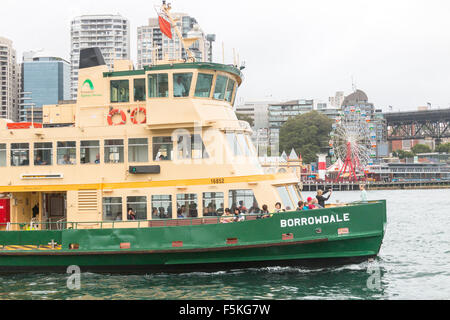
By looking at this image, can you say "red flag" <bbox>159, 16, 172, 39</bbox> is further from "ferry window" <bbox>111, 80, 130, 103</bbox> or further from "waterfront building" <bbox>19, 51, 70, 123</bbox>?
"waterfront building" <bbox>19, 51, 70, 123</bbox>

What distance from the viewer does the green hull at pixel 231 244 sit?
1325cm

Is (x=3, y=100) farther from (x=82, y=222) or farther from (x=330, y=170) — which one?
(x=82, y=222)

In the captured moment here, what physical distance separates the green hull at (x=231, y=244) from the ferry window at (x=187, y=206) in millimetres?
728

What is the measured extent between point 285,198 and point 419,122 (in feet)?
417

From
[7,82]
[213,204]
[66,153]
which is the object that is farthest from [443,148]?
[66,153]

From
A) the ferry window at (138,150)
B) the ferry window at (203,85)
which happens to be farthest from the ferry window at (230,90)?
the ferry window at (138,150)

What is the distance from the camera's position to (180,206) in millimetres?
14203

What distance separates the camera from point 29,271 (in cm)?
1419

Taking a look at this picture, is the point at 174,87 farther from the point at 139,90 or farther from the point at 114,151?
the point at 114,151

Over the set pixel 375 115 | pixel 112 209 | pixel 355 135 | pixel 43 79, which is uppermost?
pixel 43 79

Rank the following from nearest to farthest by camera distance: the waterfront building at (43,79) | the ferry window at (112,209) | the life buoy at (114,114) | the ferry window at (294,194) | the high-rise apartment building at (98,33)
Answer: the ferry window at (112,209)
the ferry window at (294,194)
the life buoy at (114,114)
the high-rise apartment building at (98,33)
the waterfront building at (43,79)

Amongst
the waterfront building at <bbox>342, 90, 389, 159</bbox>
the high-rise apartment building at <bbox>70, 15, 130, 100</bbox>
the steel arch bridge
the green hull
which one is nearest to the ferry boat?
the green hull

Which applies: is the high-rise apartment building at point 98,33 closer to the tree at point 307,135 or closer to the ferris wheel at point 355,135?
the tree at point 307,135
